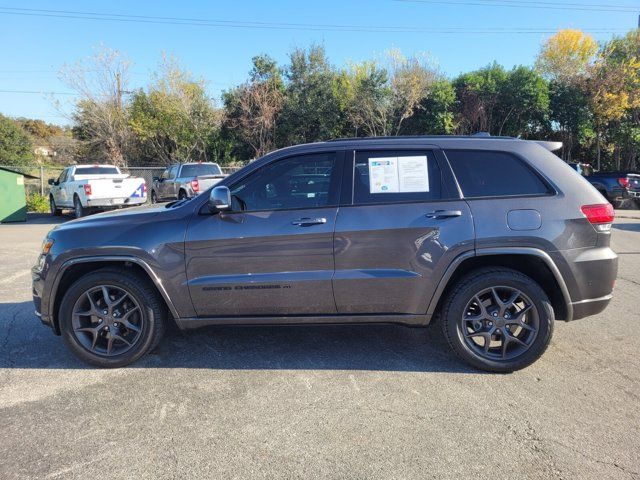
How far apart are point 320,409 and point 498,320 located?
1.59 m

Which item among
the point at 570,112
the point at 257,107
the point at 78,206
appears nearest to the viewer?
the point at 78,206

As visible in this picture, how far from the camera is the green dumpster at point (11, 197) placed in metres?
15.5

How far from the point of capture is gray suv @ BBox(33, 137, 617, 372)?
3768mm

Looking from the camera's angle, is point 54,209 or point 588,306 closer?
point 588,306

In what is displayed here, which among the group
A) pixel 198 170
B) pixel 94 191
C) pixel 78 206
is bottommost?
pixel 78 206

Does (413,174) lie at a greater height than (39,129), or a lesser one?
lesser

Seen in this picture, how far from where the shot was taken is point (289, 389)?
12.0 feet

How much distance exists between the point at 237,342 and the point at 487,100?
25.6 m

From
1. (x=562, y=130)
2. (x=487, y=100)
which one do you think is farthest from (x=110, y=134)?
(x=562, y=130)

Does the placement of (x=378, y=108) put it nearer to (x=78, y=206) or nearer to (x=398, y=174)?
(x=78, y=206)

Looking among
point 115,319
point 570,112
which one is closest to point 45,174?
point 115,319

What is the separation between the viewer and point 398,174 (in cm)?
392

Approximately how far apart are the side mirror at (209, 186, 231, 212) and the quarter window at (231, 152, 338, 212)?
0.55 ft

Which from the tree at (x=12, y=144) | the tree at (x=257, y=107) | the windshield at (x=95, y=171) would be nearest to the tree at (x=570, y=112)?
the tree at (x=257, y=107)
